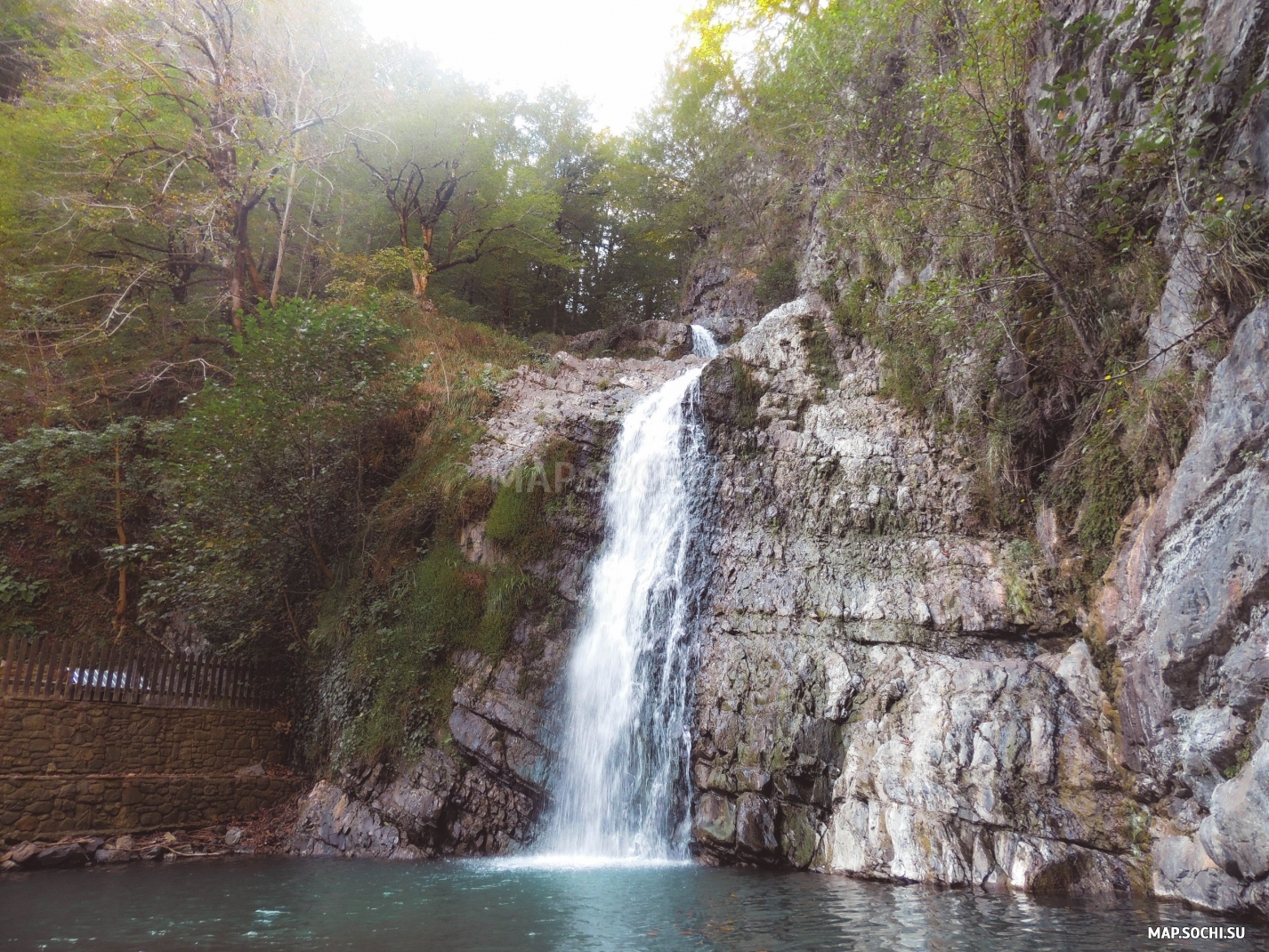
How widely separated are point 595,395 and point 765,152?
9.86 metres

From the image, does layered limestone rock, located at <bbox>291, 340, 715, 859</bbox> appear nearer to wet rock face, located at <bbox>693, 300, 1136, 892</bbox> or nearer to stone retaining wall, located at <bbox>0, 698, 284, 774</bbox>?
stone retaining wall, located at <bbox>0, 698, 284, 774</bbox>

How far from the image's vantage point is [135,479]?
45.5ft

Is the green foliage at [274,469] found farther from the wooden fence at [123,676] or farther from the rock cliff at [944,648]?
the rock cliff at [944,648]

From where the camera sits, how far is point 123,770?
9.34 metres

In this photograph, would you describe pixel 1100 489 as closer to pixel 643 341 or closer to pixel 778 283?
pixel 778 283

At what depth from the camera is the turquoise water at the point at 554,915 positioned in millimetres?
4281

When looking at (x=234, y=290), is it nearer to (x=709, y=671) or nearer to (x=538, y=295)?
(x=538, y=295)

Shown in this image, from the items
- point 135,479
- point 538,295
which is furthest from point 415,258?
point 135,479

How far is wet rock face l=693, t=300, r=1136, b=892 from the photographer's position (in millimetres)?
6195

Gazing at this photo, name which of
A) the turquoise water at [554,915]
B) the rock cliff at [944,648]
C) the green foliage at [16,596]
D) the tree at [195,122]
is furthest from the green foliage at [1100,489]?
the green foliage at [16,596]

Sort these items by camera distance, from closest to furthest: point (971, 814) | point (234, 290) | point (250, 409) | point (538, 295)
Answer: point (971, 814), point (250, 409), point (234, 290), point (538, 295)

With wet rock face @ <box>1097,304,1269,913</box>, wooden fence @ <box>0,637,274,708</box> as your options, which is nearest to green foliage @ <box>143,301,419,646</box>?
wooden fence @ <box>0,637,274,708</box>

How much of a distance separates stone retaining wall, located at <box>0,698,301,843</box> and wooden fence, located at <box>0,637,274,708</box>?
16 cm

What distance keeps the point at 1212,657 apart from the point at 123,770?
40.6ft
